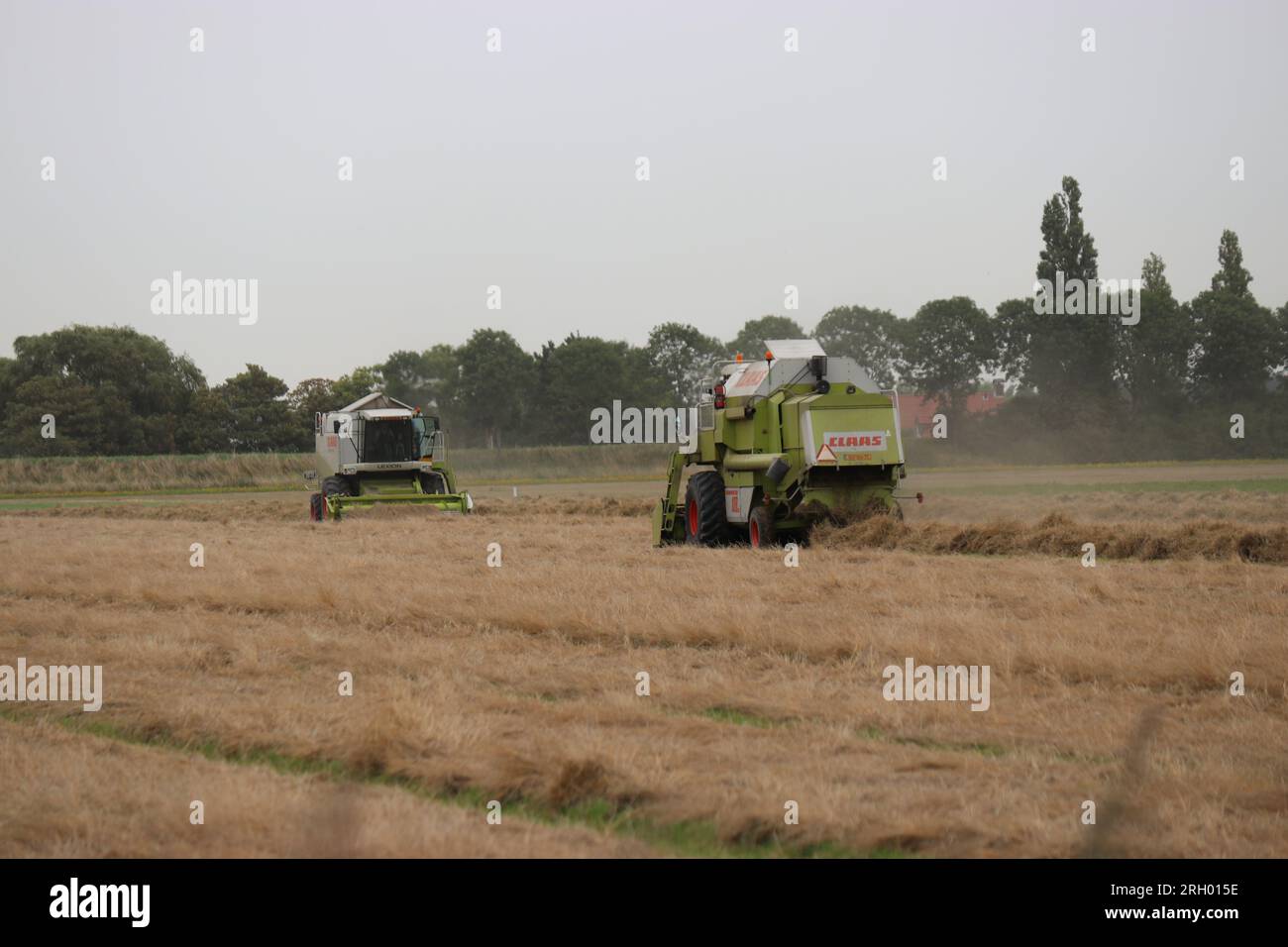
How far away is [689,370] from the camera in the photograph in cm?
8250

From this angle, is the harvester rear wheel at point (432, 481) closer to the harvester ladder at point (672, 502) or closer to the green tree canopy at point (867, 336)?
the harvester ladder at point (672, 502)

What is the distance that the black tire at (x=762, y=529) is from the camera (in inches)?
703

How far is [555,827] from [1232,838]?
2660mm

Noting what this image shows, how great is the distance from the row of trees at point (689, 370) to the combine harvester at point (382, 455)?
3657cm

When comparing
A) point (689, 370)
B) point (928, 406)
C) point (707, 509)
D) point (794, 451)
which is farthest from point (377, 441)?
point (689, 370)

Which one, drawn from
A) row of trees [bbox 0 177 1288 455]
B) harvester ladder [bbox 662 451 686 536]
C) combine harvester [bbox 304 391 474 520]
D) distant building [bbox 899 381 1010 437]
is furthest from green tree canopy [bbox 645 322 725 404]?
harvester ladder [bbox 662 451 686 536]

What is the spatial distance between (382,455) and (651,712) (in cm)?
2436

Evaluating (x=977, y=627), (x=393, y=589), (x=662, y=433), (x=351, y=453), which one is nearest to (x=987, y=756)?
(x=977, y=627)

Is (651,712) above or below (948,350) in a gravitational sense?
below

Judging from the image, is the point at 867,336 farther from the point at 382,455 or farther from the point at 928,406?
the point at 382,455

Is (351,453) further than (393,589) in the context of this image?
Yes

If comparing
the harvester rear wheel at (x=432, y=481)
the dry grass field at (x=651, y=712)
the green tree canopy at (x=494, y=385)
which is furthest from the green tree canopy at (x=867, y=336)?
the dry grass field at (x=651, y=712)

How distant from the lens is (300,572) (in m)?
14.6

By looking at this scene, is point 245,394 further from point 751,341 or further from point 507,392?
point 751,341
